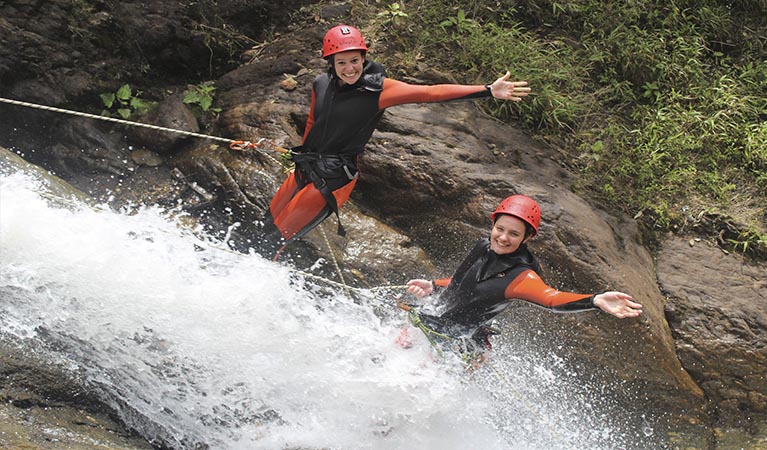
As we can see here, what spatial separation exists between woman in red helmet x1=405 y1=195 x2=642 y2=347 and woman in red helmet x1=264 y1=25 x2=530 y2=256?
92 centimetres

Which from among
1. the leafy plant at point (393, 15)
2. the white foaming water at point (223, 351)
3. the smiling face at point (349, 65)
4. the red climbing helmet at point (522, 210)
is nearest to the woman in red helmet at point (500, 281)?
the red climbing helmet at point (522, 210)

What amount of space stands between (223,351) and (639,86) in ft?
15.9

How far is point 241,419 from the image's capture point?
13.6ft

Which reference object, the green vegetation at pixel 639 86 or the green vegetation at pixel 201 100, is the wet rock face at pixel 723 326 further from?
the green vegetation at pixel 201 100

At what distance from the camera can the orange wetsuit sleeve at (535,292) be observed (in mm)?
3758

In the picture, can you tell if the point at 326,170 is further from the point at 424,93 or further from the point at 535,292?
the point at 535,292

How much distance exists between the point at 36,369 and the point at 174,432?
2.66 ft

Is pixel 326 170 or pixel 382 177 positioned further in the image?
pixel 382 177

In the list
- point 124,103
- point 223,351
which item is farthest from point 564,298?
point 124,103

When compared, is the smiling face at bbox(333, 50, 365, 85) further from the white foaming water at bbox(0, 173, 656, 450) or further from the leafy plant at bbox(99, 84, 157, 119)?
the leafy plant at bbox(99, 84, 157, 119)

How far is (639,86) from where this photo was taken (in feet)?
22.7

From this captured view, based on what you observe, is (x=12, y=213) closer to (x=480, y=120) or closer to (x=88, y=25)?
(x=88, y=25)

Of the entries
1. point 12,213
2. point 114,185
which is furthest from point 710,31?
point 12,213

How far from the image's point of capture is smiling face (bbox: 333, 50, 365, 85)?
4.45 metres
